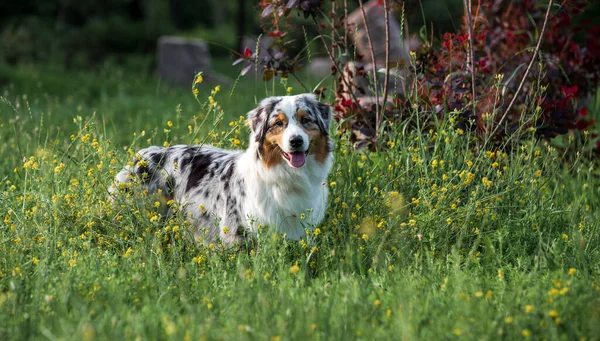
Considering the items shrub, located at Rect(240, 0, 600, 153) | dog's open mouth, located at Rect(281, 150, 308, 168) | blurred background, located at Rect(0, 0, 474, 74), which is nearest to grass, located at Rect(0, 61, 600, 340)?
shrub, located at Rect(240, 0, 600, 153)

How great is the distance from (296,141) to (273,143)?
23 cm

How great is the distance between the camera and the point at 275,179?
455cm

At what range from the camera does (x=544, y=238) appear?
4.71 meters

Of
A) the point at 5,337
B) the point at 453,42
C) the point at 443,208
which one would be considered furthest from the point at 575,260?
the point at 5,337

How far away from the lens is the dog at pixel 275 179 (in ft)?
14.7

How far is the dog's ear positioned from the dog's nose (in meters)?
0.29

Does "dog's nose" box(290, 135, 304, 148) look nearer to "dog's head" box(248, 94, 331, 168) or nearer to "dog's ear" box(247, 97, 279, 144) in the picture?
"dog's head" box(248, 94, 331, 168)

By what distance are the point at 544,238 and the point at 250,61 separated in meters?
2.49

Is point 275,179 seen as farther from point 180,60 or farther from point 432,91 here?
point 180,60

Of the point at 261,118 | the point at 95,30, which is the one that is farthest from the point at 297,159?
the point at 95,30

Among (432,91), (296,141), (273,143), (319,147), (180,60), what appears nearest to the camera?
(296,141)

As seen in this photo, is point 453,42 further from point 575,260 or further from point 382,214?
point 575,260

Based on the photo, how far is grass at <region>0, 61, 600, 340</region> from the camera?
3250 mm

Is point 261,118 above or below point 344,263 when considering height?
above
